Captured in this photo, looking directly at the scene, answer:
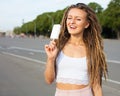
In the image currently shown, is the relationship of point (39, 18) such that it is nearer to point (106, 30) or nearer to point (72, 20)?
point (106, 30)

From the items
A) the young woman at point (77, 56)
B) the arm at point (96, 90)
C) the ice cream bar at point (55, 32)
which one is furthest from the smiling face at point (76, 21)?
the arm at point (96, 90)

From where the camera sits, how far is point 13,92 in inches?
480

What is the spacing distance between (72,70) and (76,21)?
46 centimetres

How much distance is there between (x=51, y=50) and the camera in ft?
12.5

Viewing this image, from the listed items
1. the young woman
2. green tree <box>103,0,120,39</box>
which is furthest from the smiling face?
green tree <box>103,0,120,39</box>

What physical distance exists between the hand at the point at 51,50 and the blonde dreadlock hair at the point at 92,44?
0.17 m

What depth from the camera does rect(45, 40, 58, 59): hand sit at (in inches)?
149

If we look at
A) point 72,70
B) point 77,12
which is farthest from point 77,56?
point 77,12

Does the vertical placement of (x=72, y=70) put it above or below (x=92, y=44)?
below

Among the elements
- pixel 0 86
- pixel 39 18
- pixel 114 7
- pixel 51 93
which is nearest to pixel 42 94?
pixel 51 93

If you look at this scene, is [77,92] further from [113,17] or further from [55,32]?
[113,17]

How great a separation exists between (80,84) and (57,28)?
1.70ft

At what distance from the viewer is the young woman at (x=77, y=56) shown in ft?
12.6

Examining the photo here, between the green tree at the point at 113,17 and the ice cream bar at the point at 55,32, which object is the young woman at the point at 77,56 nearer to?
the ice cream bar at the point at 55,32
